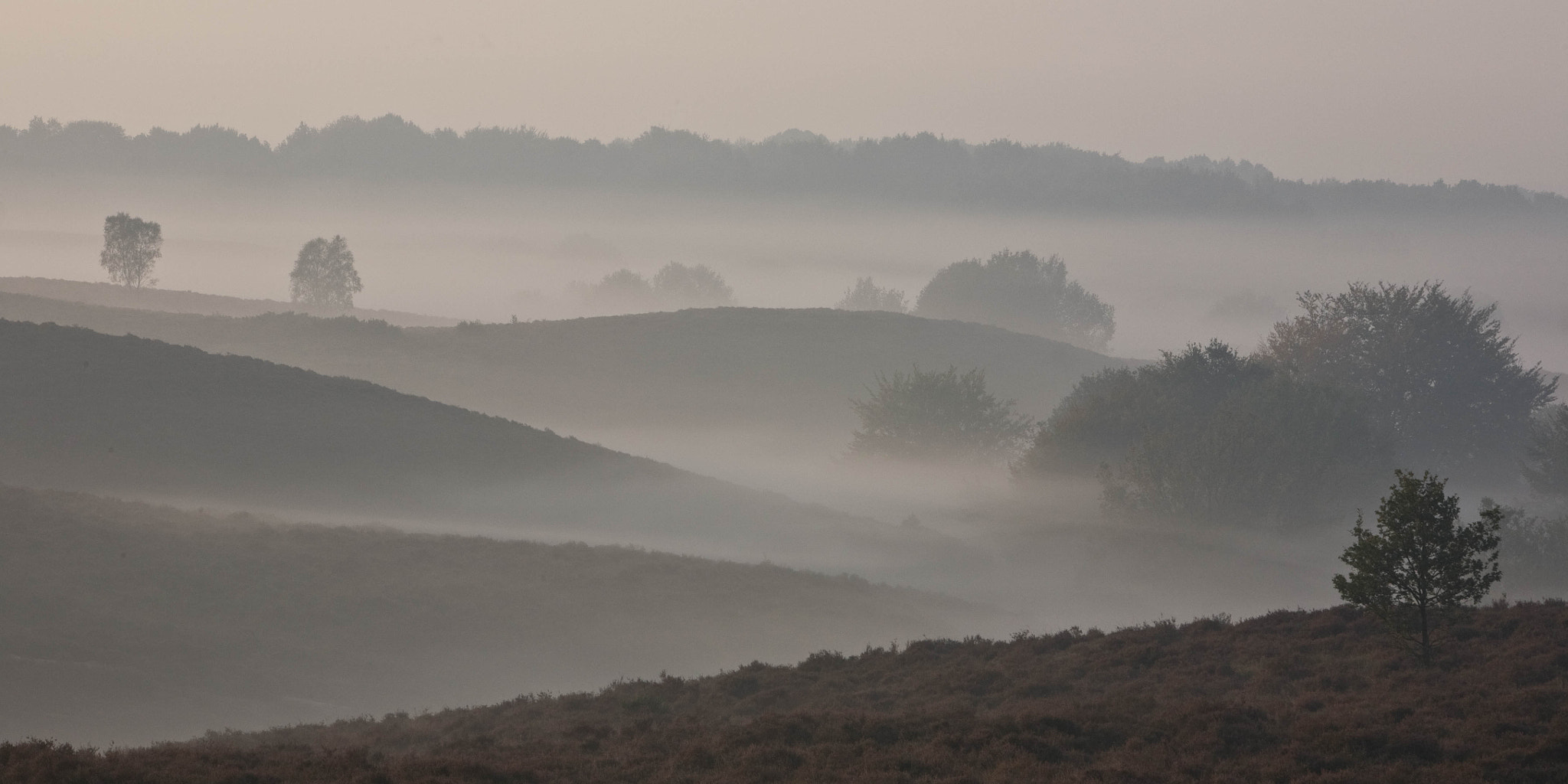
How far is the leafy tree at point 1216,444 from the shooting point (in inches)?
2324

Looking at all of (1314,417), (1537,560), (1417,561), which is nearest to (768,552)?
(1314,417)

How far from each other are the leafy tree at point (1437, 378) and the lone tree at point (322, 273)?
10347 centimetres

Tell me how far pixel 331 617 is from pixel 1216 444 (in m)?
44.2

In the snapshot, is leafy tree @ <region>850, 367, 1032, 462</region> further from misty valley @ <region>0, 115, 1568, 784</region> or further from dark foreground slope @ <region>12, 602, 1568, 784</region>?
dark foreground slope @ <region>12, 602, 1568, 784</region>

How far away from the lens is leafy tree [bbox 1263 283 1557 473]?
73000 millimetres

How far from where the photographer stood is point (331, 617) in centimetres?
3209

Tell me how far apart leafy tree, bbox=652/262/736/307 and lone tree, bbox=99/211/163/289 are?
261ft

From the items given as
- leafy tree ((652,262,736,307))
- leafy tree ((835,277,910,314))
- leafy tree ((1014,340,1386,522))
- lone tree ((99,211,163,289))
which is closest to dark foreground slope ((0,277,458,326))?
lone tree ((99,211,163,289))

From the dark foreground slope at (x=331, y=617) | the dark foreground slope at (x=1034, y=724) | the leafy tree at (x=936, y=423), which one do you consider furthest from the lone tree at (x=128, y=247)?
the dark foreground slope at (x=1034, y=724)

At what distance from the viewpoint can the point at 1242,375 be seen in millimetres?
69000

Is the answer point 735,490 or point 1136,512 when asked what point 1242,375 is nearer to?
point 1136,512

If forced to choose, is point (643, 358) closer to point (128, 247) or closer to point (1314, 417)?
point (1314, 417)

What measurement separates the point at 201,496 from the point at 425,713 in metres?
26.2

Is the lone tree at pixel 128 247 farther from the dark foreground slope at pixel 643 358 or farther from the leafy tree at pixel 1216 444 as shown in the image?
the leafy tree at pixel 1216 444
